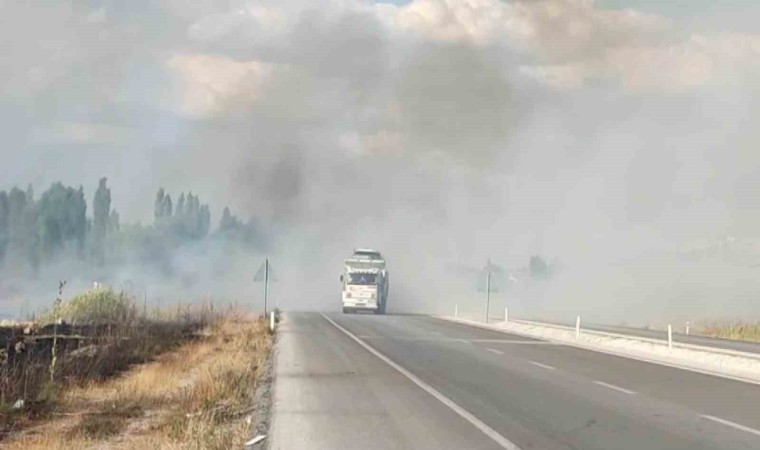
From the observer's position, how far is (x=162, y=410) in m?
18.1

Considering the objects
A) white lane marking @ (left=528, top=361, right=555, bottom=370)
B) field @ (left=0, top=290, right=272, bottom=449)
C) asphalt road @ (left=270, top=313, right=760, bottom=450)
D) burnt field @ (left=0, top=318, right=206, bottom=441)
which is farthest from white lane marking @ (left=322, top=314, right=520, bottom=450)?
burnt field @ (left=0, top=318, right=206, bottom=441)

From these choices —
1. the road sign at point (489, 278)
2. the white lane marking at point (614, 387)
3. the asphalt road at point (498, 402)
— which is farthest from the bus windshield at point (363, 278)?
the white lane marking at point (614, 387)

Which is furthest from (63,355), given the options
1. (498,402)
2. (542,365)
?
(498,402)

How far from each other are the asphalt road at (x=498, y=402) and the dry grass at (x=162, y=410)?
2.75 ft

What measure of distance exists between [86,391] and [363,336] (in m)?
17.9

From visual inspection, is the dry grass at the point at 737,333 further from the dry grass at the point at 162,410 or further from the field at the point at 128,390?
the dry grass at the point at 162,410

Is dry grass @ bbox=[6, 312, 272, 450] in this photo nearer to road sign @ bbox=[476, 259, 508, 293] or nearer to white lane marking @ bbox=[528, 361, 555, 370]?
white lane marking @ bbox=[528, 361, 555, 370]

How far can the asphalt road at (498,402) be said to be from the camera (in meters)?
12.7

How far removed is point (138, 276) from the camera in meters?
105

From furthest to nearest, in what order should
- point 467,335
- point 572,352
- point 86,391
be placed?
point 467,335, point 572,352, point 86,391

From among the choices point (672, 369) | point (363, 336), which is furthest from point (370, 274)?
point (672, 369)

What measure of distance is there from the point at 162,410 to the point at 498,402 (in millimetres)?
6045

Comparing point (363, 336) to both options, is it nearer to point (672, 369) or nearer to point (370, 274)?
point (672, 369)

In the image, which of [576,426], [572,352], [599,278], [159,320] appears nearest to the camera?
[576,426]
